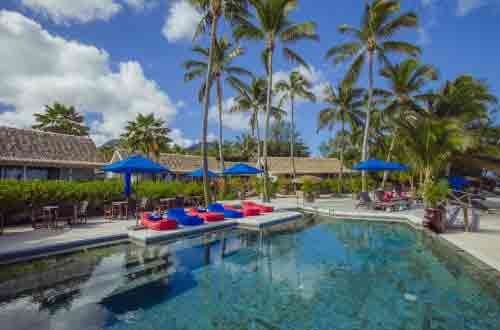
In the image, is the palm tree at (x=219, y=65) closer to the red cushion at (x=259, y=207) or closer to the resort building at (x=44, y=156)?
the red cushion at (x=259, y=207)

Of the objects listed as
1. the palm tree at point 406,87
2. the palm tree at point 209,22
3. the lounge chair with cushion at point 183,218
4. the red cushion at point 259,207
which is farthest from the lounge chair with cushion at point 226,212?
the palm tree at point 406,87

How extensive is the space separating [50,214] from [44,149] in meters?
9.22

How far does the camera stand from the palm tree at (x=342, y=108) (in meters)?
27.1

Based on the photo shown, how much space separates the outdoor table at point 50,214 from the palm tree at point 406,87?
20.4 meters

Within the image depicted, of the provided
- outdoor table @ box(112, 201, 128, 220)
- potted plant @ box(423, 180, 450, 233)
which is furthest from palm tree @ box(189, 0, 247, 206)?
potted plant @ box(423, 180, 450, 233)

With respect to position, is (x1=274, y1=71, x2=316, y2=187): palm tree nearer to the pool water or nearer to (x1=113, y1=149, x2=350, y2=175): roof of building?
(x1=113, y1=149, x2=350, y2=175): roof of building

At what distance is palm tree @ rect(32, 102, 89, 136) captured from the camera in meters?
33.4

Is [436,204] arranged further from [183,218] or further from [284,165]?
[284,165]

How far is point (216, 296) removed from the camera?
15.7 ft

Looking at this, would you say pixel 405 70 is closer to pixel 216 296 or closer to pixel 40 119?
pixel 216 296

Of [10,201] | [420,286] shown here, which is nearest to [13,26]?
[10,201]

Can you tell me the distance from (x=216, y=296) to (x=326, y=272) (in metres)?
2.64

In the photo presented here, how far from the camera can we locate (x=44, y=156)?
15.5m

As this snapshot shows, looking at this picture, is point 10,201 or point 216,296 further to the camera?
point 10,201
